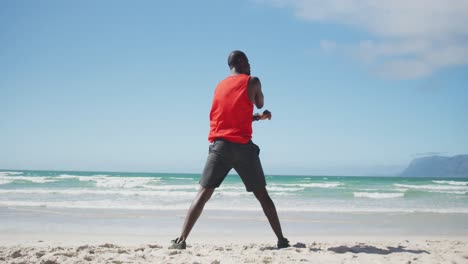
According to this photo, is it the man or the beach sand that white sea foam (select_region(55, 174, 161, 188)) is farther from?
the man

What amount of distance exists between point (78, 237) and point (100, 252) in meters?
2.28

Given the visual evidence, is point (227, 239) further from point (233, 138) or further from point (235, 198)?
point (235, 198)

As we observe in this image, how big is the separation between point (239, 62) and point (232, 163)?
90 centimetres

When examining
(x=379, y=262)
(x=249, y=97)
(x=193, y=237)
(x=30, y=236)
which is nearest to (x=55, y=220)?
(x=30, y=236)

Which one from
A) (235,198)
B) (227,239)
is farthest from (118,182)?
(227,239)

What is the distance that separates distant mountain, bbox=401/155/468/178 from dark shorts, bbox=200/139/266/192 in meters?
148

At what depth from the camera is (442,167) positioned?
156 meters

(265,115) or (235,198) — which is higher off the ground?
(265,115)

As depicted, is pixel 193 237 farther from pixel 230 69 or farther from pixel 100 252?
pixel 230 69

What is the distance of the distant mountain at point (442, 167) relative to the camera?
143 meters

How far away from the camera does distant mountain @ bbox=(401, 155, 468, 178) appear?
469ft

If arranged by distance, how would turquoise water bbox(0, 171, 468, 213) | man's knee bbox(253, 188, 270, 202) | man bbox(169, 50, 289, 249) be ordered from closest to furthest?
man bbox(169, 50, 289, 249) → man's knee bbox(253, 188, 270, 202) → turquoise water bbox(0, 171, 468, 213)

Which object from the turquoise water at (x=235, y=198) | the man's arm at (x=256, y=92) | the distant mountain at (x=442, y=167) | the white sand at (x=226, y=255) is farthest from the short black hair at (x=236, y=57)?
the distant mountain at (x=442, y=167)

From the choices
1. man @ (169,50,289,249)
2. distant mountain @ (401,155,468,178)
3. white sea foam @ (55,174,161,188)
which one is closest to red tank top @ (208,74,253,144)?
man @ (169,50,289,249)
